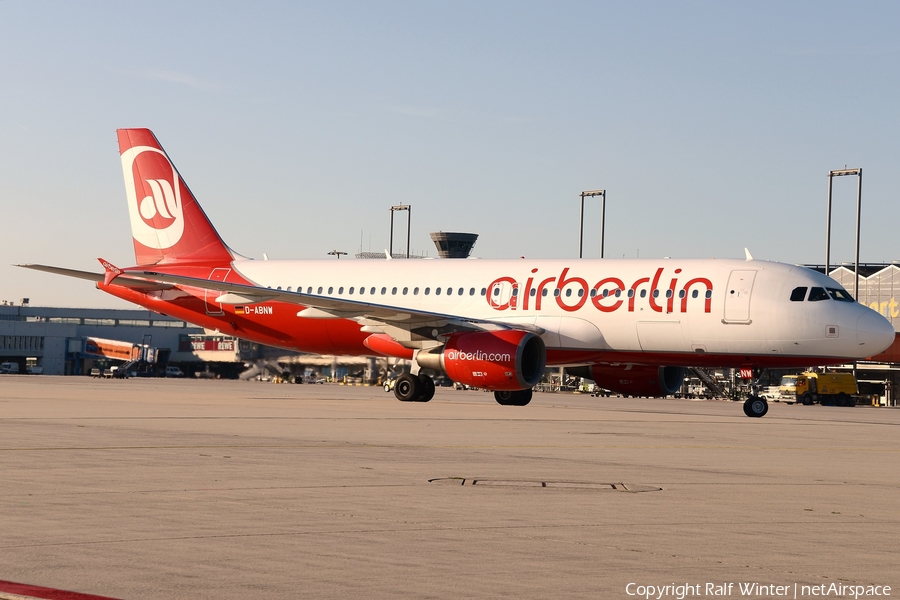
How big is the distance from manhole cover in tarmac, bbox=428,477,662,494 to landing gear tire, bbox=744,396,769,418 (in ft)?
58.6

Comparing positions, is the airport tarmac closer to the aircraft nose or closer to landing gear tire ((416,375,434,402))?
the aircraft nose

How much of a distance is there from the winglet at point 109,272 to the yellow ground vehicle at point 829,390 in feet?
108

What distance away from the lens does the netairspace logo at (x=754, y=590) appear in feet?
20.7

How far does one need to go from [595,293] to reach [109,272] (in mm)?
15387

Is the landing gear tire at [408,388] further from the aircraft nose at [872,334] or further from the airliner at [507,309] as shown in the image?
the aircraft nose at [872,334]

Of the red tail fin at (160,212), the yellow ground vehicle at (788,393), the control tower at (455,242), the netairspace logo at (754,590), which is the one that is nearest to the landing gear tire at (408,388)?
the red tail fin at (160,212)

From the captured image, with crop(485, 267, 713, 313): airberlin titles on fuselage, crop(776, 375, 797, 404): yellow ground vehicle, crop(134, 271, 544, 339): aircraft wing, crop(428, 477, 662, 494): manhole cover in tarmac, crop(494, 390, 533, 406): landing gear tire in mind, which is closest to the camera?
crop(428, 477, 662, 494): manhole cover in tarmac

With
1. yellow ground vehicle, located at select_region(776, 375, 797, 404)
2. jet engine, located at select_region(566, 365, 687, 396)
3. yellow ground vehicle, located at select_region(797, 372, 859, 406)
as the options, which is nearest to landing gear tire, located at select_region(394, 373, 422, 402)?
jet engine, located at select_region(566, 365, 687, 396)

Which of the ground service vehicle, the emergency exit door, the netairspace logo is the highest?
the emergency exit door

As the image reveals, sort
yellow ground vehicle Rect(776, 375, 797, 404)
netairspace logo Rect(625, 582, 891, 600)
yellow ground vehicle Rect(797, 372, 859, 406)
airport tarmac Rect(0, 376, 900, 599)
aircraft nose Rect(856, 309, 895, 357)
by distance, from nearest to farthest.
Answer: netairspace logo Rect(625, 582, 891, 600) < airport tarmac Rect(0, 376, 900, 599) < aircraft nose Rect(856, 309, 895, 357) < yellow ground vehicle Rect(797, 372, 859, 406) < yellow ground vehicle Rect(776, 375, 797, 404)

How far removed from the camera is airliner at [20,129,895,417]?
28375 mm

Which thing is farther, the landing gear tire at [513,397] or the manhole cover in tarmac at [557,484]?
the landing gear tire at [513,397]

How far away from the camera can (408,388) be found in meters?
32.9

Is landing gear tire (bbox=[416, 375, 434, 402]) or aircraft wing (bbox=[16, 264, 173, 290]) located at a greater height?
aircraft wing (bbox=[16, 264, 173, 290])
